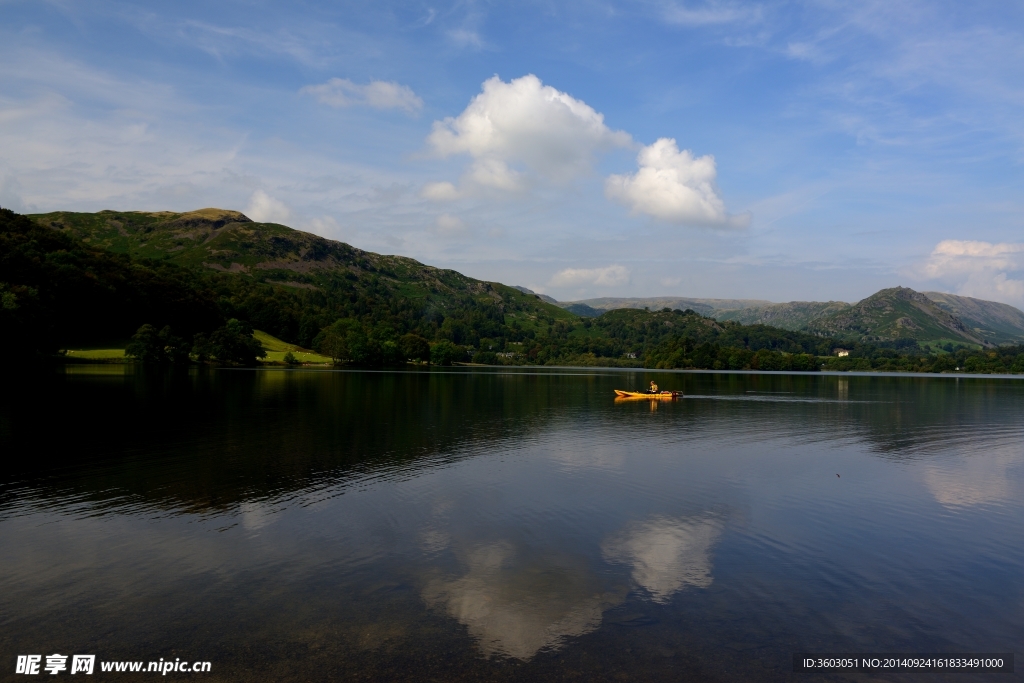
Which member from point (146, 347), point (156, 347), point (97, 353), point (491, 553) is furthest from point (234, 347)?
point (491, 553)

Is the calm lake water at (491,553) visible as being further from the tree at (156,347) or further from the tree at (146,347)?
the tree at (156,347)

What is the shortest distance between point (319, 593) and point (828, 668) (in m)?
Result: 12.8

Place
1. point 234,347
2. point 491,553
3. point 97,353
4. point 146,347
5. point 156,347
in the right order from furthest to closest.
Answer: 1. point 234,347
2. point 156,347
3. point 97,353
4. point 146,347
5. point 491,553

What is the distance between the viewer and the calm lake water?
561 inches

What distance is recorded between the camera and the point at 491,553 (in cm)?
2128

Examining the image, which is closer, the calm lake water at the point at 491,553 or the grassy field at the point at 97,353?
the calm lake water at the point at 491,553

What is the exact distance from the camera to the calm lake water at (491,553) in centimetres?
1426

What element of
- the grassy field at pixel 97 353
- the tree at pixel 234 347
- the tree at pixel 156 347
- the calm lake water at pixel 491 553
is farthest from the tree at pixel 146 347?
the calm lake water at pixel 491 553

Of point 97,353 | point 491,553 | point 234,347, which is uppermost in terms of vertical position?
point 234,347

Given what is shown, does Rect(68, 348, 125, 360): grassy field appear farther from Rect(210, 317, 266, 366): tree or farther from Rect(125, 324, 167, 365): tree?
Rect(210, 317, 266, 366): tree

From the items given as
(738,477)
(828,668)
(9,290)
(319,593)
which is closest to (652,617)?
(828,668)

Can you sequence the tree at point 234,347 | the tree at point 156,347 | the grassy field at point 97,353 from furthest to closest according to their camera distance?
the tree at point 234,347 → the tree at point 156,347 → the grassy field at point 97,353

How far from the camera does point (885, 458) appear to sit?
44.8m

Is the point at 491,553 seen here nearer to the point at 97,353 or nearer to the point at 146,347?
the point at 146,347
